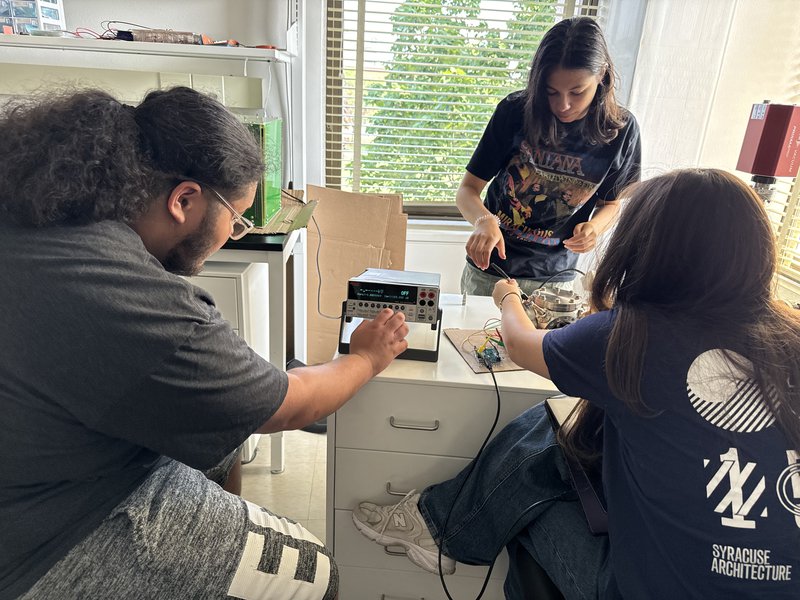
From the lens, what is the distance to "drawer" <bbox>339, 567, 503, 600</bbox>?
1289 mm

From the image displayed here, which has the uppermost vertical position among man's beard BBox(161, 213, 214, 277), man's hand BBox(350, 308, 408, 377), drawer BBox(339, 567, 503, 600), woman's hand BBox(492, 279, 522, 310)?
man's beard BBox(161, 213, 214, 277)

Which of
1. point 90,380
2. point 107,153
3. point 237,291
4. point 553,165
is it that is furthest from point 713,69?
point 90,380

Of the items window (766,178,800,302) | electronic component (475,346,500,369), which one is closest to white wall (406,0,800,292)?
window (766,178,800,302)

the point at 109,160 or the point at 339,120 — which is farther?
the point at 339,120

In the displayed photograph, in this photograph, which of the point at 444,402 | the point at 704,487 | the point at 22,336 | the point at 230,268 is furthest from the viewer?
the point at 230,268

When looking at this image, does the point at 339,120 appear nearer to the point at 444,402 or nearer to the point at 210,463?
the point at 444,402

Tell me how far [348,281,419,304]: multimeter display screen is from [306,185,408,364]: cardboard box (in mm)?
1122

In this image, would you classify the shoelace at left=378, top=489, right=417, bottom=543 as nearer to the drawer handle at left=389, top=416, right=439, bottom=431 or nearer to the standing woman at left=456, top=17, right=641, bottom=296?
A: the drawer handle at left=389, top=416, right=439, bottom=431

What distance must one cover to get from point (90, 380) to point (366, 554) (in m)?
0.85

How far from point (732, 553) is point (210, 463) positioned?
2.35 feet

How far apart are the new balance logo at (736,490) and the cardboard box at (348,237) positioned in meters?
1.66

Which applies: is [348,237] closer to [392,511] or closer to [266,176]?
[266,176]

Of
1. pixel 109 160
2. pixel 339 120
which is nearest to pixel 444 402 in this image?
pixel 109 160

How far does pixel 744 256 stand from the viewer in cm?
80
